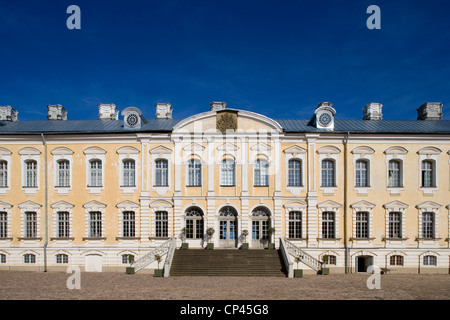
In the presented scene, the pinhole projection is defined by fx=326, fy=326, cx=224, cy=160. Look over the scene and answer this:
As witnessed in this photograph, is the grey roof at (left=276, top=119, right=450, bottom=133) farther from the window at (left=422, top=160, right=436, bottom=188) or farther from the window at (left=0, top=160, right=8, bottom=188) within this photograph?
the window at (left=0, top=160, right=8, bottom=188)

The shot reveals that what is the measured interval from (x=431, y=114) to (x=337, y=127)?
902 centimetres

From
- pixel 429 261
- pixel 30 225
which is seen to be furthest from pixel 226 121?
pixel 429 261

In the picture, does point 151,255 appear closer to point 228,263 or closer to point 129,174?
point 228,263

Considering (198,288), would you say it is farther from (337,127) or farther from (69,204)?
(337,127)

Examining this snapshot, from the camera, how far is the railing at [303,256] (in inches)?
826

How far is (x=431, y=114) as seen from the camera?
26812 mm

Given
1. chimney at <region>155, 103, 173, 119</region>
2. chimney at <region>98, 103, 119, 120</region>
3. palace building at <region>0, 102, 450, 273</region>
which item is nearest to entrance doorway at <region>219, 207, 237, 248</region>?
palace building at <region>0, 102, 450, 273</region>

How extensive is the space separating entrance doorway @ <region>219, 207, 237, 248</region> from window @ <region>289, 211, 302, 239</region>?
13.1 ft

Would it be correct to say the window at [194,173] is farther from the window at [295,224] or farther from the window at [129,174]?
the window at [295,224]

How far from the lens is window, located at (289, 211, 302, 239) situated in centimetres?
2317

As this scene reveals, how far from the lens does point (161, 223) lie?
2339cm

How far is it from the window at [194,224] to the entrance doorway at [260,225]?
151 inches

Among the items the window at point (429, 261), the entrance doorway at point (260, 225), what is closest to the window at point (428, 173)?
the window at point (429, 261)
